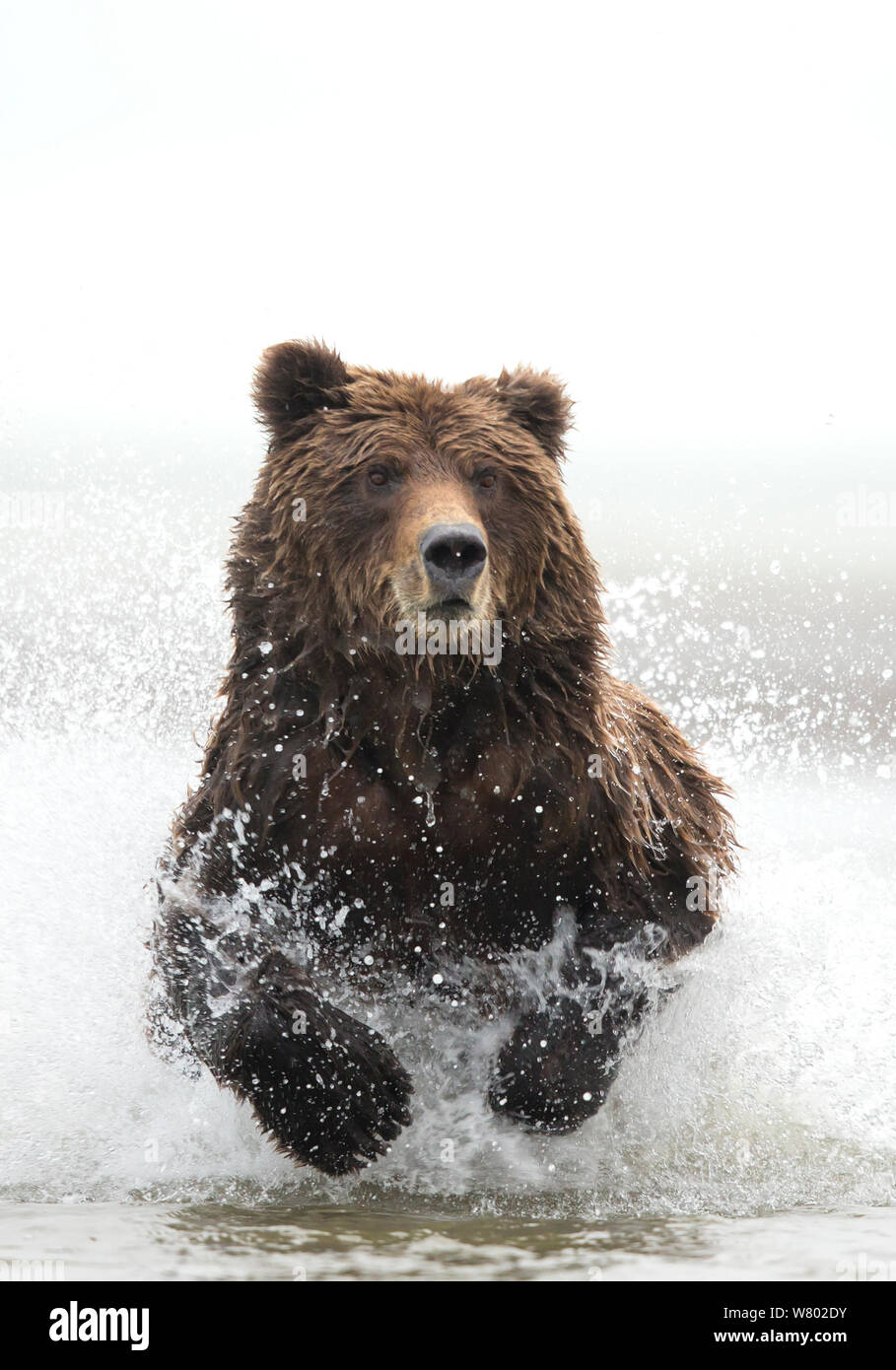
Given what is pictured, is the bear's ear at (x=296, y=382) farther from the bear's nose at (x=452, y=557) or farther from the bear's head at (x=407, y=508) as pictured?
the bear's nose at (x=452, y=557)

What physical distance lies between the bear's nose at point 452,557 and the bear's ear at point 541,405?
0.96 meters

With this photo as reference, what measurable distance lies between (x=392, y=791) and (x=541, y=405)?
1508mm

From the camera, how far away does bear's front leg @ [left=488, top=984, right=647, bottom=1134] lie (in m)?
5.07

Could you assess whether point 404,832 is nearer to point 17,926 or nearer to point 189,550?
point 17,926

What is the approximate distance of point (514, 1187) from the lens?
5004 mm

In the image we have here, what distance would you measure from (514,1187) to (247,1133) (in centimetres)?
99

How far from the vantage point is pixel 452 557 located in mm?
4652

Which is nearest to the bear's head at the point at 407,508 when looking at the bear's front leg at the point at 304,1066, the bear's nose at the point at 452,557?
the bear's nose at the point at 452,557

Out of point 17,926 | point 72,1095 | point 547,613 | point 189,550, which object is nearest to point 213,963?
point 72,1095

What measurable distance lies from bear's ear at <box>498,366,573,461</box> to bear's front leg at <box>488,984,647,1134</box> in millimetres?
1958

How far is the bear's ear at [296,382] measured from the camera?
5.29 metres

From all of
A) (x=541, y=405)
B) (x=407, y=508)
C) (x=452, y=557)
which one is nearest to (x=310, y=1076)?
(x=452, y=557)

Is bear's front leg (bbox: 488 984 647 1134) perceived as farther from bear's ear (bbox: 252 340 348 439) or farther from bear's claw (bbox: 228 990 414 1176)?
bear's ear (bbox: 252 340 348 439)

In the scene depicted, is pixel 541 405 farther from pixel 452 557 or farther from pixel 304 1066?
pixel 304 1066
